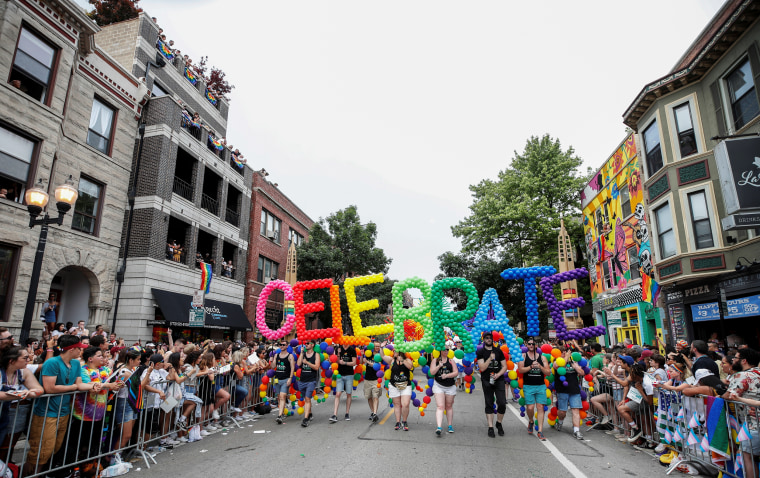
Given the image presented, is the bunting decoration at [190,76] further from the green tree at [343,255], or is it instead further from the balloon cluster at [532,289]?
the balloon cluster at [532,289]

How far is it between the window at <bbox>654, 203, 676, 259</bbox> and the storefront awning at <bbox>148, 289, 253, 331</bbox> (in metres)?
19.0

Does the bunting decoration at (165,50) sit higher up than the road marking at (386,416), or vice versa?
the bunting decoration at (165,50)

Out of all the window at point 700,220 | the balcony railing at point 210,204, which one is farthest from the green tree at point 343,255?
the window at point 700,220

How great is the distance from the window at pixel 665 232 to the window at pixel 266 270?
20793 mm

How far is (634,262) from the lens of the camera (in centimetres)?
2069

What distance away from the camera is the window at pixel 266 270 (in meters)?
27.0

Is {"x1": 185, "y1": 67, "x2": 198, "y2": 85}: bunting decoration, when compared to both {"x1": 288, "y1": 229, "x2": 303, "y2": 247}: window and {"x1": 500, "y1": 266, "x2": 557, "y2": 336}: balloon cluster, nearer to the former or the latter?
{"x1": 288, "y1": 229, "x2": 303, "y2": 247}: window

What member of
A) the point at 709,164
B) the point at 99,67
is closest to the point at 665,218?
the point at 709,164

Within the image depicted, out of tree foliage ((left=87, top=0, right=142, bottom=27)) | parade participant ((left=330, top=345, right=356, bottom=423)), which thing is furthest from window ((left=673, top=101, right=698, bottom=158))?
tree foliage ((left=87, top=0, right=142, bottom=27))

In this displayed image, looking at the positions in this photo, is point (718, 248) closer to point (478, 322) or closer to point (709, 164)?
point (709, 164)

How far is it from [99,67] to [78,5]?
2.66 meters

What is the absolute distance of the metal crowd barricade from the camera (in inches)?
213

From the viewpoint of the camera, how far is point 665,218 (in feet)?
52.8

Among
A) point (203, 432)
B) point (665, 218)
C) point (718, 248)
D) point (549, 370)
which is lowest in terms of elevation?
point (203, 432)
